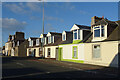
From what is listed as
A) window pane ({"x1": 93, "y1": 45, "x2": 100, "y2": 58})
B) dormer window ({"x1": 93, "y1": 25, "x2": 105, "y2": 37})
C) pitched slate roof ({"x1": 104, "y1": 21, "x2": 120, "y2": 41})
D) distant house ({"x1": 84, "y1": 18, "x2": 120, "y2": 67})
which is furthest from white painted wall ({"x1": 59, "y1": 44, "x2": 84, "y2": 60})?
pitched slate roof ({"x1": 104, "y1": 21, "x2": 120, "y2": 41})

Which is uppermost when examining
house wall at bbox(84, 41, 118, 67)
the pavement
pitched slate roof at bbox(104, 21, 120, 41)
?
pitched slate roof at bbox(104, 21, 120, 41)

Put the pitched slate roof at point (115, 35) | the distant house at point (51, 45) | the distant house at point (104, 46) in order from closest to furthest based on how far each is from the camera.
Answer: the distant house at point (104, 46), the pitched slate roof at point (115, 35), the distant house at point (51, 45)

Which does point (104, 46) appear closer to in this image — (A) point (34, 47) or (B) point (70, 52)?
(B) point (70, 52)

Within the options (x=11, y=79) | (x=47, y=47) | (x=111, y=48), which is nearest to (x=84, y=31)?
(x=111, y=48)

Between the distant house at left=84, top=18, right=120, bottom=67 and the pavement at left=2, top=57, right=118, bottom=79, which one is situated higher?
the distant house at left=84, top=18, right=120, bottom=67

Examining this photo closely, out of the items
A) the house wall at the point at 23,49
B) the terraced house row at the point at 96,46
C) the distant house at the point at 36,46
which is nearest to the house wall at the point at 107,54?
the terraced house row at the point at 96,46

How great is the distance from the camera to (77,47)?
80.2 ft

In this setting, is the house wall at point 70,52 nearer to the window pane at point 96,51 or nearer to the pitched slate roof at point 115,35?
the window pane at point 96,51

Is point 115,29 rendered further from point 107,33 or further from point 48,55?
point 48,55

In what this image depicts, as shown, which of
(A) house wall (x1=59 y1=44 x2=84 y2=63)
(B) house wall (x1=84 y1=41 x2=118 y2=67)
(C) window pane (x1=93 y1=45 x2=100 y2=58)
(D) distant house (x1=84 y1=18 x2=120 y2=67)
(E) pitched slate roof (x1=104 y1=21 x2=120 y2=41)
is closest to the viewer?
(B) house wall (x1=84 y1=41 x2=118 y2=67)

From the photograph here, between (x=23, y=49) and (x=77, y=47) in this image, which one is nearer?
(x=77, y=47)

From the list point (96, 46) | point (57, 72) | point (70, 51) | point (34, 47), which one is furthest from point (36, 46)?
point (57, 72)

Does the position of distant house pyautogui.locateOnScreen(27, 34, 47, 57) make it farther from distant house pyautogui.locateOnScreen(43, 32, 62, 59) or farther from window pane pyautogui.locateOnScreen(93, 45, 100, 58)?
window pane pyautogui.locateOnScreen(93, 45, 100, 58)

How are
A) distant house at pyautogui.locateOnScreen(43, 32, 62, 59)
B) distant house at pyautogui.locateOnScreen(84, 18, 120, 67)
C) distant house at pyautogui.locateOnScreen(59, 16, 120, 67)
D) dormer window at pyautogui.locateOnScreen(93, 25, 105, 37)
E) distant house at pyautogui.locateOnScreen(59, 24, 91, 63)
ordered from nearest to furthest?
distant house at pyautogui.locateOnScreen(84, 18, 120, 67), distant house at pyautogui.locateOnScreen(59, 16, 120, 67), dormer window at pyautogui.locateOnScreen(93, 25, 105, 37), distant house at pyautogui.locateOnScreen(59, 24, 91, 63), distant house at pyautogui.locateOnScreen(43, 32, 62, 59)
